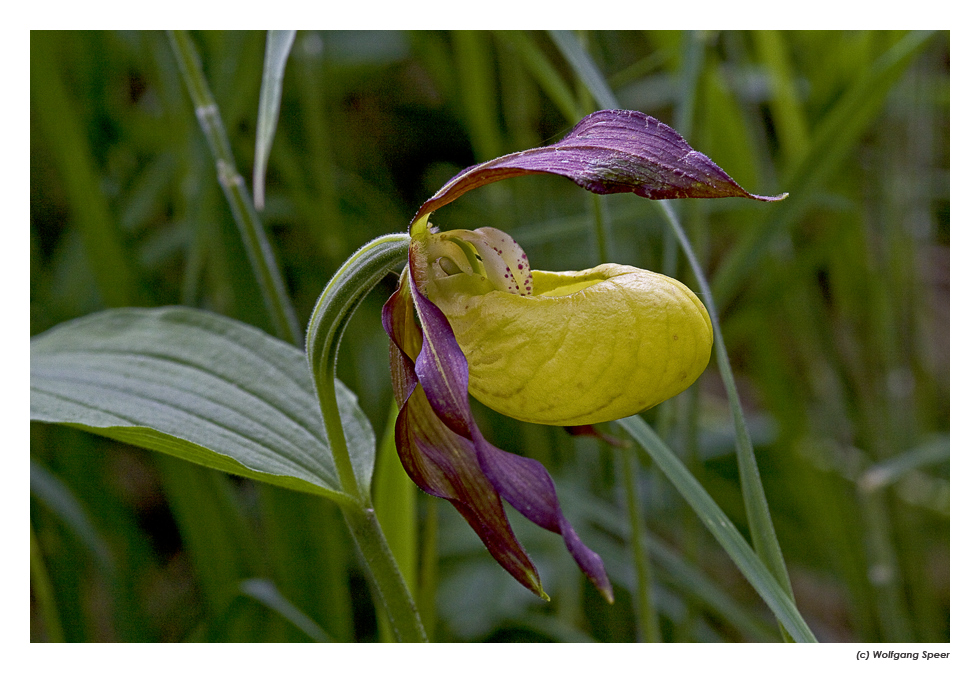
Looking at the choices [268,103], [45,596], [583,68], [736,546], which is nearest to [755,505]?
[736,546]

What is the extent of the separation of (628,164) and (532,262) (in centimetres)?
81

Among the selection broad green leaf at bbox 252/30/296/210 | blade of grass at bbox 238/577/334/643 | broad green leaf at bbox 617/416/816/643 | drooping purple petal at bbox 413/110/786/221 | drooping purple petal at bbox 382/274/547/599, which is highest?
broad green leaf at bbox 252/30/296/210

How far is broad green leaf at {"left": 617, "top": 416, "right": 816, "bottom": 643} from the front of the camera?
49 centimetres

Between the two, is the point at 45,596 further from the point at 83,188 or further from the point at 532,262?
the point at 532,262

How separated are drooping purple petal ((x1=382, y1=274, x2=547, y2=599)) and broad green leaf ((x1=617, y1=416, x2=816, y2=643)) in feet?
0.45

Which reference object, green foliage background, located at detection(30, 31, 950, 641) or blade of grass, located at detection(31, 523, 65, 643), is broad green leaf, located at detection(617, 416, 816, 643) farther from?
blade of grass, located at detection(31, 523, 65, 643)

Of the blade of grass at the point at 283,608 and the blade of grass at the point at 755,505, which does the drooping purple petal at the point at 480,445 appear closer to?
the blade of grass at the point at 755,505

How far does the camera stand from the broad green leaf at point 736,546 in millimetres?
490

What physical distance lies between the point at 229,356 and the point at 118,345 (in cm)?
12

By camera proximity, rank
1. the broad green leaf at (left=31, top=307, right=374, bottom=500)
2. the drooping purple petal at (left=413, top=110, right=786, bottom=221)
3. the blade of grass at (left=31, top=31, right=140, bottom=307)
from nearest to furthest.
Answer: the drooping purple petal at (left=413, top=110, right=786, bottom=221) → the broad green leaf at (left=31, top=307, right=374, bottom=500) → the blade of grass at (left=31, top=31, right=140, bottom=307)

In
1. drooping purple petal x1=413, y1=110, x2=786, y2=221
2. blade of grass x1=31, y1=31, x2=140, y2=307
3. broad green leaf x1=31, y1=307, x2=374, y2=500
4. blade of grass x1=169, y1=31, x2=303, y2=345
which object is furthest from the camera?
blade of grass x1=31, y1=31, x2=140, y2=307

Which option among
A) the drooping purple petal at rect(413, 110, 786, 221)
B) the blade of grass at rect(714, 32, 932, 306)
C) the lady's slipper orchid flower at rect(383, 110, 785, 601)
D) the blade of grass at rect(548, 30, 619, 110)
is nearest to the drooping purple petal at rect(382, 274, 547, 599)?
the lady's slipper orchid flower at rect(383, 110, 785, 601)

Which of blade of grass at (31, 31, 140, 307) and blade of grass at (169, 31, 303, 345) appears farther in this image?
blade of grass at (31, 31, 140, 307)

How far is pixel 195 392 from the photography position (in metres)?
0.60
